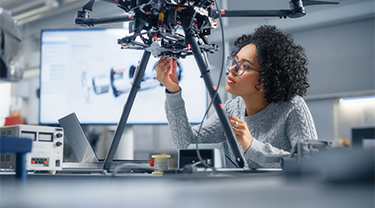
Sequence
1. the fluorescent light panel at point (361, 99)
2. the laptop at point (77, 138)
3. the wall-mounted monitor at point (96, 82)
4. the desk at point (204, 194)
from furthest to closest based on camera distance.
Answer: the fluorescent light panel at point (361, 99)
the wall-mounted monitor at point (96, 82)
the laptop at point (77, 138)
the desk at point (204, 194)

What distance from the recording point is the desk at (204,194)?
1.08 feet

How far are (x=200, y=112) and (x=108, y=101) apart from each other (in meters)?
0.53

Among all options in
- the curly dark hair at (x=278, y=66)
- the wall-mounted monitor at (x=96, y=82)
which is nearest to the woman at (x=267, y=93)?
the curly dark hair at (x=278, y=66)

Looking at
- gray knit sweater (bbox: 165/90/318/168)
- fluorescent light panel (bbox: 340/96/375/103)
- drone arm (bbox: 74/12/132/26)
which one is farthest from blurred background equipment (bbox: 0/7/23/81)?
fluorescent light panel (bbox: 340/96/375/103)

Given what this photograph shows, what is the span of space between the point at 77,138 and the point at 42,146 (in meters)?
0.22

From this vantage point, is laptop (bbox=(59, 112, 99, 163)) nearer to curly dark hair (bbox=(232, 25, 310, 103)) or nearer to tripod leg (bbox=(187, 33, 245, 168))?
tripod leg (bbox=(187, 33, 245, 168))

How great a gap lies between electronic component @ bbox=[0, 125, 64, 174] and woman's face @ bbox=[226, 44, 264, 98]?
621mm

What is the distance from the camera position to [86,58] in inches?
67.0

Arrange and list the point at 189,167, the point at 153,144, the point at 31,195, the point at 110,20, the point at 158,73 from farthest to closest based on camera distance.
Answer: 1. the point at 153,144
2. the point at 158,73
3. the point at 110,20
4. the point at 189,167
5. the point at 31,195

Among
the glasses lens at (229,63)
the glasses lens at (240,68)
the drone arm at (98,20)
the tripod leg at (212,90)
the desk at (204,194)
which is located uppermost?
the drone arm at (98,20)

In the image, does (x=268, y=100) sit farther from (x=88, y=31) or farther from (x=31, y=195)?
(x=88, y=31)

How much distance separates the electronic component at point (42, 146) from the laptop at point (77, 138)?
173 mm

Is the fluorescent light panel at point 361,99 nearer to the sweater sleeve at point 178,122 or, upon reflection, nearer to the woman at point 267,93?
the woman at point 267,93

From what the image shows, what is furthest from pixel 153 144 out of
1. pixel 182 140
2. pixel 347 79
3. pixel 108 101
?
pixel 182 140
